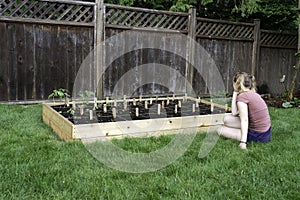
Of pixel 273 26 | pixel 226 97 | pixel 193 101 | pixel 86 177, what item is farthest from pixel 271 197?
pixel 273 26

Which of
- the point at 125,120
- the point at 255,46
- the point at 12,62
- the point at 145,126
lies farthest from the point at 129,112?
the point at 255,46

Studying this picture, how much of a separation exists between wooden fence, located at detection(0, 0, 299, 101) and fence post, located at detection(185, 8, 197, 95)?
0.02m

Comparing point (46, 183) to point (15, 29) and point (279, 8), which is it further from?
point (279, 8)

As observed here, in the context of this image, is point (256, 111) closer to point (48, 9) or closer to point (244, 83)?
point (244, 83)

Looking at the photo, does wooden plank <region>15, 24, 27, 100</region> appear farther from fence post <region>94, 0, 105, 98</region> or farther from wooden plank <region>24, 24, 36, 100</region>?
fence post <region>94, 0, 105, 98</region>

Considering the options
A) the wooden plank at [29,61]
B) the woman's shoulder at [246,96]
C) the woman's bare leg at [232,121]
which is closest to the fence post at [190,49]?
the wooden plank at [29,61]

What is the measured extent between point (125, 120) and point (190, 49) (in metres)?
3.72

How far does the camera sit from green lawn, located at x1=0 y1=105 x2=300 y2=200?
216cm

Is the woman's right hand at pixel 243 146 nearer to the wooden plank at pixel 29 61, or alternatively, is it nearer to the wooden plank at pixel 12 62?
the wooden plank at pixel 29 61

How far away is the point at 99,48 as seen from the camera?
5973 millimetres

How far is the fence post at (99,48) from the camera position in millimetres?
5895

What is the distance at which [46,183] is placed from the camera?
7.36 ft

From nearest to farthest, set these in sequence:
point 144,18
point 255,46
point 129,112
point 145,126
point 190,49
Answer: point 145,126, point 129,112, point 144,18, point 190,49, point 255,46

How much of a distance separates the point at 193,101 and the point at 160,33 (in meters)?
2.07
